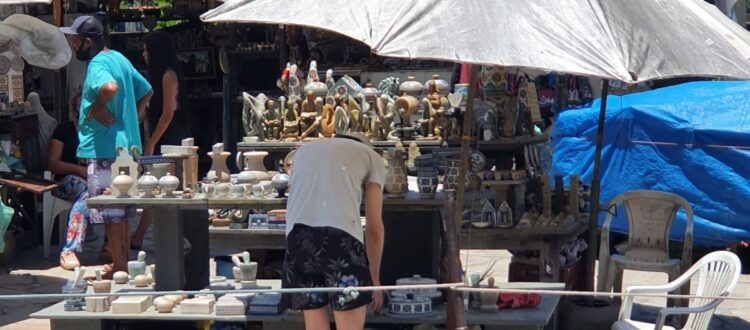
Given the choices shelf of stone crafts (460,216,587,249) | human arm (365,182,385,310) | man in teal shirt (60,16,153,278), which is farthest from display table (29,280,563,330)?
man in teal shirt (60,16,153,278)

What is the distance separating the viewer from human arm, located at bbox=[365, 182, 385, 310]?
4867mm

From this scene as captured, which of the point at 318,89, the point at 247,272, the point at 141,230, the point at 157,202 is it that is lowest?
the point at 141,230

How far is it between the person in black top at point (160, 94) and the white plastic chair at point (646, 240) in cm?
337

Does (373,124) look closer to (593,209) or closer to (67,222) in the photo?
(593,209)

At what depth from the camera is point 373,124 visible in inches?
278

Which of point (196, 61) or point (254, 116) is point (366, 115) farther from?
point (196, 61)

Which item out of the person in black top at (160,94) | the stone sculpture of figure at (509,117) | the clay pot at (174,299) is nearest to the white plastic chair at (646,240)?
the stone sculpture of figure at (509,117)

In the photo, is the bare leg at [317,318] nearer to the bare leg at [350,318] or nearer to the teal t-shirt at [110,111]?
the bare leg at [350,318]

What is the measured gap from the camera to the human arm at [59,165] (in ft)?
28.2

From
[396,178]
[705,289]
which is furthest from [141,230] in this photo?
[705,289]

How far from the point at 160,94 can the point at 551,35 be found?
506cm

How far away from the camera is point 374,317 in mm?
5469

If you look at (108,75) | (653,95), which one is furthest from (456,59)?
(653,95)

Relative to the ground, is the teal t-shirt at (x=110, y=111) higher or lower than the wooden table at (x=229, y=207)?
higher
